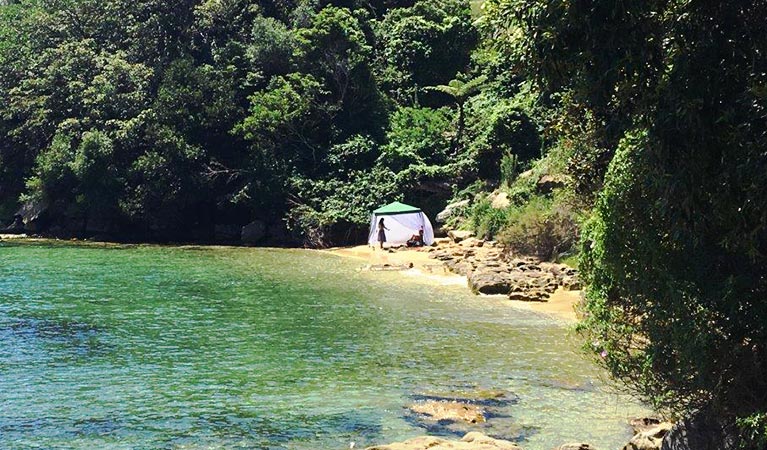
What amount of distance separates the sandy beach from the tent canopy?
0.85m

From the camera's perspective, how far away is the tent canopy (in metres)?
35.3

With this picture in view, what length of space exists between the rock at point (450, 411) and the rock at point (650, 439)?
254 centimetres

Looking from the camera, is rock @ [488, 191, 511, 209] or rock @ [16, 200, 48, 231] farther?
rock @ [16, 200, 48, 231]

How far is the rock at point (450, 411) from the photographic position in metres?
12.8

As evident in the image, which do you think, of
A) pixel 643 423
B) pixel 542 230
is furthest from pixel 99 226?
pixel 643 423

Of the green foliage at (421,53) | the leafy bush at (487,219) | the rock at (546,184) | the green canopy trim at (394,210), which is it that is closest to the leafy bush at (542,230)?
the rock at (546,184)

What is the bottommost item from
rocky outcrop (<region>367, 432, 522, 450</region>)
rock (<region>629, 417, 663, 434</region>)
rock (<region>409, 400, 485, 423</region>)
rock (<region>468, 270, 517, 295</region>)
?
rock (<region>409, 400, 485, 423</region>)

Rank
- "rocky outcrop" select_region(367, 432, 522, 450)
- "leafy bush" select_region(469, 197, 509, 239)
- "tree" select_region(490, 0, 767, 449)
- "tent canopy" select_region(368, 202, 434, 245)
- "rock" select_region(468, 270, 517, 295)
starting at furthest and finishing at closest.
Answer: "tent canopy" select_region(368, 202, 434, 245) → "leafy bush" select_region(469, 197, 509, 239) → "rock" select_region(468, 270, 517, 295) → "rocky outcrop" select_region(367, 432, 522, 450) → "tree" select_region(490, 0, 767, 449)

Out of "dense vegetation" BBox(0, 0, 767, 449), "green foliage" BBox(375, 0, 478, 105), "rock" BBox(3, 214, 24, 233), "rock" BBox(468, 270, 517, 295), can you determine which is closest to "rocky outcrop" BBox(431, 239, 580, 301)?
"rock" BBox(468, 270, 517, 295)

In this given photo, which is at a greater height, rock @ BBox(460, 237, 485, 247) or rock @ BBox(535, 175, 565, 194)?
rock @ BBox(535, 175, 565, 194)

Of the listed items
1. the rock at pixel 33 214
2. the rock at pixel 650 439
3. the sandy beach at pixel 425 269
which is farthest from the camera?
the rock at pixel 33 214

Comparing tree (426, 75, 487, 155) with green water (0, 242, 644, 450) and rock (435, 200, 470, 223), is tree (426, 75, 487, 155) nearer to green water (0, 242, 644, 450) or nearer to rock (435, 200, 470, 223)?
rock (435, 200, 470, 223)

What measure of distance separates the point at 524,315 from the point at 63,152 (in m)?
29.8

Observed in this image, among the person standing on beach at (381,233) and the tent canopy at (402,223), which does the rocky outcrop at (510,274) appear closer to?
the tent canopy at (402,223)
